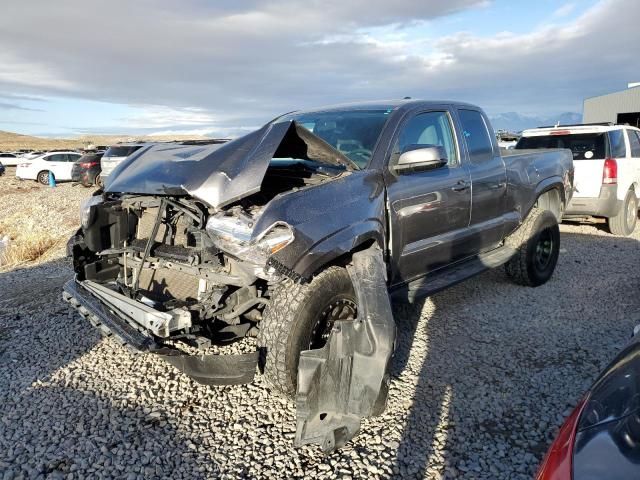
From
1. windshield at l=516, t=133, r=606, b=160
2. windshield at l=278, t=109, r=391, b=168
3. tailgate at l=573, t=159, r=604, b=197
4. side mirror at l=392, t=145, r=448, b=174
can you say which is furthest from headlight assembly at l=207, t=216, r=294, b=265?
windshield at l=516, t=133, r=606, b=160

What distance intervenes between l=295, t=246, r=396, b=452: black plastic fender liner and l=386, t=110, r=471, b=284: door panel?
1.06 m

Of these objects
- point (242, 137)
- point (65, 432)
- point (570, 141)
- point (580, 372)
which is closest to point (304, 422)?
point (65, 432)

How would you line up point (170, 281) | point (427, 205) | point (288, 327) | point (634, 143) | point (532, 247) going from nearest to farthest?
point (288, 327), point (170, 281), point (427, 205), point (532, 247), point (634, 143)

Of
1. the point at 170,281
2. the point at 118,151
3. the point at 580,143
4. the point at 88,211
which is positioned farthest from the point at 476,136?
the point at 118,151

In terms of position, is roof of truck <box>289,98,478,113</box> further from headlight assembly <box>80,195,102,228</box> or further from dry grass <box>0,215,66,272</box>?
dry grass <box>0,215,66,272</box>

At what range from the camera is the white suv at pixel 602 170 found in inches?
334

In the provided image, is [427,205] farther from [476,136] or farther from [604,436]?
[604,436]

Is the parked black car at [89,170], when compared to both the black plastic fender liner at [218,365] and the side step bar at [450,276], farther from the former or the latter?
the black plastic fender liner at [218,365]

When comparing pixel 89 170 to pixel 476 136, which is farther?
pixel 89 170

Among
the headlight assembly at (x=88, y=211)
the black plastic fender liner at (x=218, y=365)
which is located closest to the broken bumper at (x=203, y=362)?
the black plastic fender liner at (x=218, y=365)

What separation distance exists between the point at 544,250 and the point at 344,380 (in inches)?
166

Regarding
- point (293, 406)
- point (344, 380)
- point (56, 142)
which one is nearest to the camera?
point (344, 380)

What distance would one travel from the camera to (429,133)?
15.1 ft

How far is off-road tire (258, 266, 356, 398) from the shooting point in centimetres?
323
